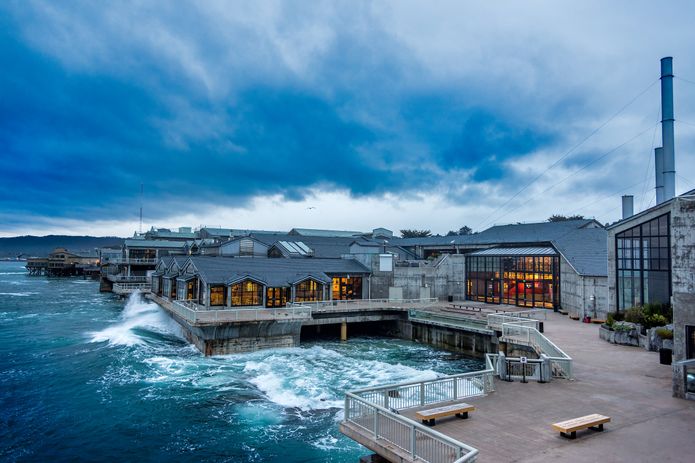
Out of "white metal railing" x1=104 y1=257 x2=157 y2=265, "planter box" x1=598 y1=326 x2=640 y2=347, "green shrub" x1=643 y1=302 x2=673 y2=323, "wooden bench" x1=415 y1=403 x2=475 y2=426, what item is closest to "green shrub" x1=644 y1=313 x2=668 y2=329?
"green shrub" x1=643 y1=302 x2=673 y2=323

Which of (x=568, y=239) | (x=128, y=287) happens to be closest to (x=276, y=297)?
(x=568, y=239)

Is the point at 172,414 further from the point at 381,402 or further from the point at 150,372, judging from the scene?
the point at 381,402

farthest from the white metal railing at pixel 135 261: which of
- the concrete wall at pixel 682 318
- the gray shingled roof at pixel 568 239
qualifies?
the concrete wall at pixel 682 318

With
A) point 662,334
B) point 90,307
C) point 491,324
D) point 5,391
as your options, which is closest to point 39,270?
point 90,307

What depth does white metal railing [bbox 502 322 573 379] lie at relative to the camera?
1802 centimetres

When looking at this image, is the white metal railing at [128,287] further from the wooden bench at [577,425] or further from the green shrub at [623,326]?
the wooden bench at [577,425]

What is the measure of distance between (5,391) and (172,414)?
35.2ft

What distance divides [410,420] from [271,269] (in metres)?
35.6

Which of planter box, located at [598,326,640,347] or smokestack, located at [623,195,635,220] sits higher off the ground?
smokestack, located at [623,195,635,220]

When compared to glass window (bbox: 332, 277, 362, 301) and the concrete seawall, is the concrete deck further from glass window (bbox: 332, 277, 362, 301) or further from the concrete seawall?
glass window (bbox: 332, 277, 362, 301)

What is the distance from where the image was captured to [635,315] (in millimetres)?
26641

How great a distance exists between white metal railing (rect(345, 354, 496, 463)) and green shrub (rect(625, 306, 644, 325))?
1469 centimetres

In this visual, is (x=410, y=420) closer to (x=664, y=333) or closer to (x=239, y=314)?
(x=664, y=333)

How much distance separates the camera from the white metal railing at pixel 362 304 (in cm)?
4000
